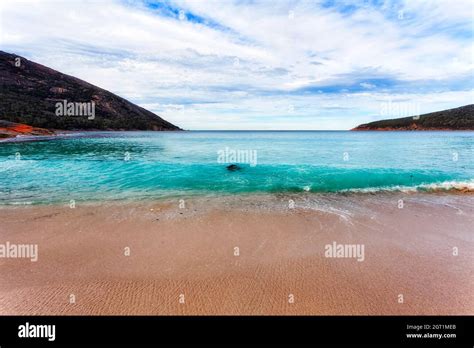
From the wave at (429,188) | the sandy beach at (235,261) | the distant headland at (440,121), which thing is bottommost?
the sandy beach at (235,261)

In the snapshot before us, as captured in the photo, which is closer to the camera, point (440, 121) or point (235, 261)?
point (235, 261)

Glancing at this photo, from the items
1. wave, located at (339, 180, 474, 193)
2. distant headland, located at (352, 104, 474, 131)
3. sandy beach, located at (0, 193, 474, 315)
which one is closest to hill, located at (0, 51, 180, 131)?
sandy beach, located at (0, 193, 474, 315)

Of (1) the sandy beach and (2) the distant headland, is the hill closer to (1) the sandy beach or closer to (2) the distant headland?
(1) the sandy beach

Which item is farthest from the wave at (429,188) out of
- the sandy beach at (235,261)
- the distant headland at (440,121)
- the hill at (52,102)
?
the distant headland at (440,121)

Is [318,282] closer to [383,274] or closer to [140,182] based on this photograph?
[383,274]

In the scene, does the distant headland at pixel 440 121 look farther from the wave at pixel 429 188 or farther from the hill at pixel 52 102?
the hill at pixel 52 102

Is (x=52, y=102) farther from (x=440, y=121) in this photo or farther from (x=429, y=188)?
(x=440, y=121)

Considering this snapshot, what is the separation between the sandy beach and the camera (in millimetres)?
4742

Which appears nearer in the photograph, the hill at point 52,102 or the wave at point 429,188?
the wave at point 429,188

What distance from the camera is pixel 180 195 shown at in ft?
41.9

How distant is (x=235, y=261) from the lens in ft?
20.8

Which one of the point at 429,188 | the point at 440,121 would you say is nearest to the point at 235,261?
the point at 429,188

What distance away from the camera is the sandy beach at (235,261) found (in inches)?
187
